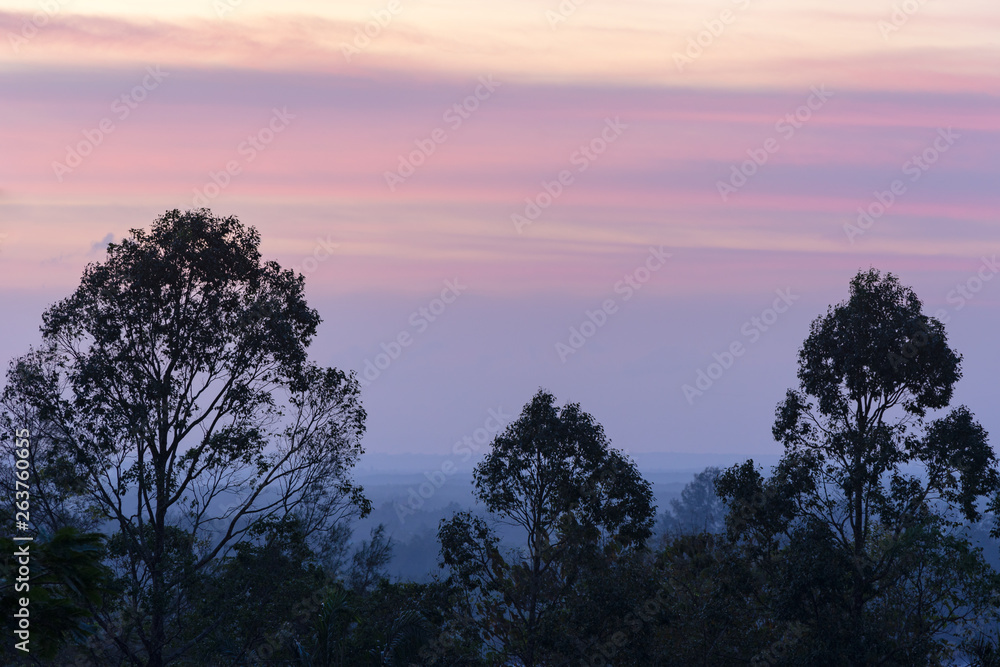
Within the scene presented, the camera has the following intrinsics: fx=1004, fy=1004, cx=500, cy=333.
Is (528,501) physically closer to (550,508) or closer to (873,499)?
(550,508)

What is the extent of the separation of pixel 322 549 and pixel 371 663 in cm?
2398

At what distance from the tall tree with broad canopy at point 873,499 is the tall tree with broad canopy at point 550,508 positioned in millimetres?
3430

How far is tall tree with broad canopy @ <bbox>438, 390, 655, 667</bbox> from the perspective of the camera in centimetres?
3098

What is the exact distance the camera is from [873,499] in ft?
94.3

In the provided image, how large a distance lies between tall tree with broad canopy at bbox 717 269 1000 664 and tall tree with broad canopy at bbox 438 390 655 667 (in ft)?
11.3

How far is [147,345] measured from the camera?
2827cm

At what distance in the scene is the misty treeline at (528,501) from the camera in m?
27.6

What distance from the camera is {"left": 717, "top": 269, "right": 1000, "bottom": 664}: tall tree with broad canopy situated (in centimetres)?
2688

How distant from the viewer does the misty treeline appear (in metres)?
27.6

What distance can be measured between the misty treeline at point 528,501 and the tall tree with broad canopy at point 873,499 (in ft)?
0.21

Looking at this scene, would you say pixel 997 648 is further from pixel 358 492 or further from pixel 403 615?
pixel 358 492

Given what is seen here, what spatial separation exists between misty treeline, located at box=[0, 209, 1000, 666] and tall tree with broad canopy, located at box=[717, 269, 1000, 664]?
0.06m

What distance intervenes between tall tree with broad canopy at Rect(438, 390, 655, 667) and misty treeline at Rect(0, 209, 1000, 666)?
7cm

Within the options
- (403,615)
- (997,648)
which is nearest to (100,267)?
(403,615)
